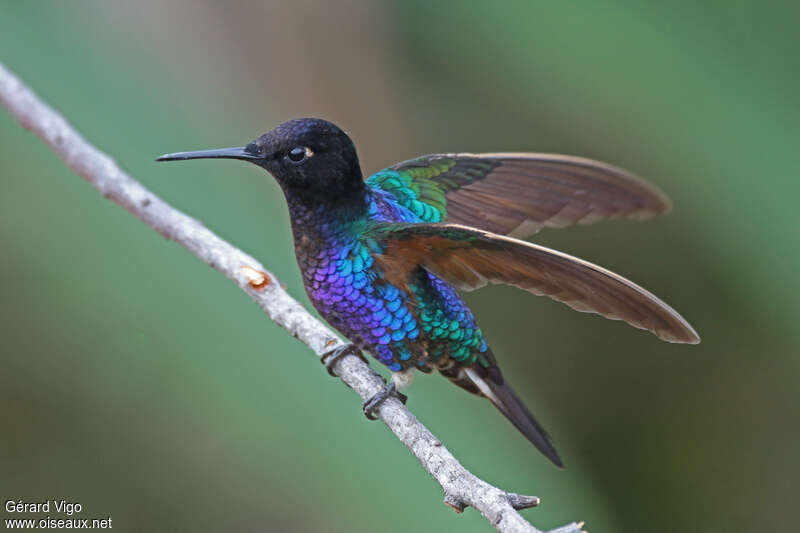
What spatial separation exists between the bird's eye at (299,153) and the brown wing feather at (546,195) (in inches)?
18.5

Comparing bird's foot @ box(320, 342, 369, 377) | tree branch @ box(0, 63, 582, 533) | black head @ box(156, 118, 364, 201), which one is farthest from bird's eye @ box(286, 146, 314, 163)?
bird's foot @ box(320, 342, 369, 377)

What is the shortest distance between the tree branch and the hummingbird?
0.06m

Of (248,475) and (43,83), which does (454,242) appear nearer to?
(248,475)

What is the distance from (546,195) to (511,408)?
19.7 inches

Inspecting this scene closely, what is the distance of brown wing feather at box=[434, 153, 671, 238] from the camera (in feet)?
5.49

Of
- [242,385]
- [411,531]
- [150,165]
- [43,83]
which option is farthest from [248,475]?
[43,83]

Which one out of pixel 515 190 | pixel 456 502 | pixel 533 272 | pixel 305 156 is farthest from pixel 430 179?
pixel 456 502

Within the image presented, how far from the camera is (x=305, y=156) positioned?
1.64 metres

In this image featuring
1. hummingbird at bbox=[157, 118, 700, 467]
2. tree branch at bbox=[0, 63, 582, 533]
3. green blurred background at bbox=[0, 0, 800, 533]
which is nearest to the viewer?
tree branch at bbox=[0, 63, 582, 533]

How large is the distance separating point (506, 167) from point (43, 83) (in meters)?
1.48

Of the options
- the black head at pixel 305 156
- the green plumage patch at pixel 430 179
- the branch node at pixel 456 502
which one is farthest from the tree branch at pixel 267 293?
the green plumage patch at pixel 430 179

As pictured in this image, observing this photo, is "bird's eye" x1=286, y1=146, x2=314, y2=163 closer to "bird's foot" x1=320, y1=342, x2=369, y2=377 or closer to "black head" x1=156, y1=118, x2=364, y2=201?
"black head" x1=156, y1=118, x2=364, y2=201

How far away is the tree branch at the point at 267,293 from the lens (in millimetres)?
1184

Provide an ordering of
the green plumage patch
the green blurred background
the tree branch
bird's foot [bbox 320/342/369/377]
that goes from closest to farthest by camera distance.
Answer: the tree branch → bird's foot [bbox 320/342/369/377] → the green plumage patch → the green blurred background
